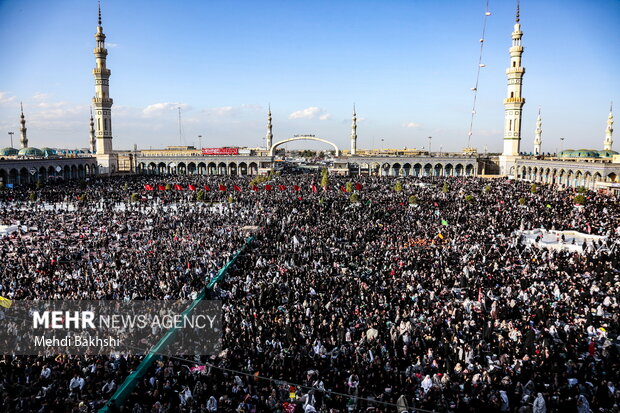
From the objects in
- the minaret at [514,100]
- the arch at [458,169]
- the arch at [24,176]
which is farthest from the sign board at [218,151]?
the minaret at [514,100]

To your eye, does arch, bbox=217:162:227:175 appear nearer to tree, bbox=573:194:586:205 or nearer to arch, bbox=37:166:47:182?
arch, bbox=37:166:47:182

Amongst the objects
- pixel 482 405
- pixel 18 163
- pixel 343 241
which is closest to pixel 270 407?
pixel 482 405

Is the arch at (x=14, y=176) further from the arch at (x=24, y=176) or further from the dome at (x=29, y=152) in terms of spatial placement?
the dome at (x=29, y=152)

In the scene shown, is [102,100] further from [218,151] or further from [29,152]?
[218,151]

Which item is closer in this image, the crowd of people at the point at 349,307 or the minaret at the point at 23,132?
the crowd of people at the point at 349,307

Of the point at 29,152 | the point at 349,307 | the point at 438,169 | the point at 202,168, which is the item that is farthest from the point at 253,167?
the point at 349,307

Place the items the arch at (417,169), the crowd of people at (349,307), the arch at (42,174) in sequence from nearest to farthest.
A: the crowd of people at (349,307) < the arch at (42,174) < the arch at (417,169)

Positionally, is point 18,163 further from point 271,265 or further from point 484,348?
point 484,348

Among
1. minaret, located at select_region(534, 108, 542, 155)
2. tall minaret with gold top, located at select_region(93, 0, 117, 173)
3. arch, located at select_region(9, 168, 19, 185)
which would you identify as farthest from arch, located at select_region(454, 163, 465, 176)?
arch, located at select_region(9, 168, 19, 185)
